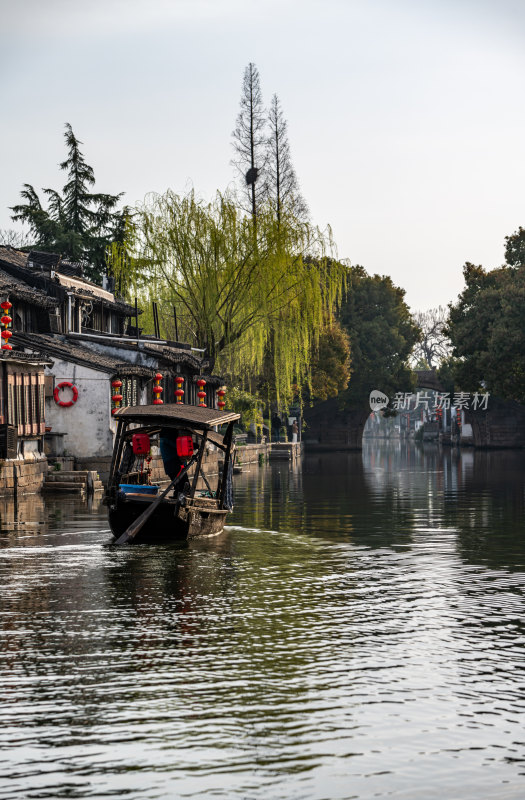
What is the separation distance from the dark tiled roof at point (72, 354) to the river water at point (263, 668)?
1327 cm

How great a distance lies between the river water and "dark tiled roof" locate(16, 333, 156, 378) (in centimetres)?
1327

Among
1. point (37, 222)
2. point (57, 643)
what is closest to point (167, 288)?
point (37, 222)

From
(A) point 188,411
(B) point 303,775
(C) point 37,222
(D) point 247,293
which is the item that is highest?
(C) point 37,222

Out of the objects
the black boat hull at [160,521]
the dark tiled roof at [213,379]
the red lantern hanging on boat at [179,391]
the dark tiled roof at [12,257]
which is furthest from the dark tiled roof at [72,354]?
the black boat hull at [160,521]

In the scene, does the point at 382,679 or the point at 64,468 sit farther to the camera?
the point at 64,468

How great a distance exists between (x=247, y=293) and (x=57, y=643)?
32.1 meters

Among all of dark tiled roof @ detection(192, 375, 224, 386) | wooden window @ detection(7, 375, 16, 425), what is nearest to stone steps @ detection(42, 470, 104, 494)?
wooden window @ detection(7, 375, 16, 425)

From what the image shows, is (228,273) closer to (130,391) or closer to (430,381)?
(130,391)

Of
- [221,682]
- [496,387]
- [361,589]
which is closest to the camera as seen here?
[221,682]

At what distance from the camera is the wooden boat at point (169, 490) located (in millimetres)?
19609

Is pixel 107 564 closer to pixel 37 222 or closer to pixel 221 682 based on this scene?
pixel 221 682

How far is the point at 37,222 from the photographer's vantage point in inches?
2357

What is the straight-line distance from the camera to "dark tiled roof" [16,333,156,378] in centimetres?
3391

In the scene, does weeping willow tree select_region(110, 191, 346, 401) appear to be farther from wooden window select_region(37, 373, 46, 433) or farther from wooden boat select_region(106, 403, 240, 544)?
wooden boat select_region(106, 403, 240, 544)
